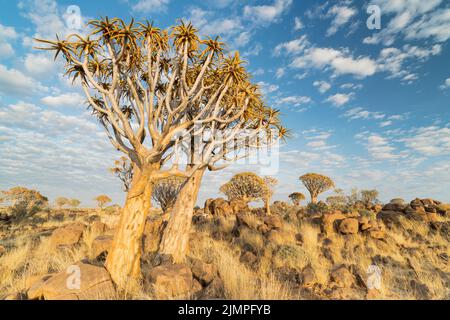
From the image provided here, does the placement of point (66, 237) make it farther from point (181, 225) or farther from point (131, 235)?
point (131, 235)

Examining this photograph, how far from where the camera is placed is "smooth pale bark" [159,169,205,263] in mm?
6559

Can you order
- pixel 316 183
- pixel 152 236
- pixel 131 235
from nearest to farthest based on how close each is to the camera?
pixel 131 235
pixel 152 236
pixel 316 183

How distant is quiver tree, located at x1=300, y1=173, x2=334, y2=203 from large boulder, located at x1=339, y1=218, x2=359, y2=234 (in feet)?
62.6

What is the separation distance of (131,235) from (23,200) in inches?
821

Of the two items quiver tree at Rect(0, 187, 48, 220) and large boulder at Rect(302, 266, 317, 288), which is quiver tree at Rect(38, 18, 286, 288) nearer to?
large boulder at Rect(302, 266, 317, 288)

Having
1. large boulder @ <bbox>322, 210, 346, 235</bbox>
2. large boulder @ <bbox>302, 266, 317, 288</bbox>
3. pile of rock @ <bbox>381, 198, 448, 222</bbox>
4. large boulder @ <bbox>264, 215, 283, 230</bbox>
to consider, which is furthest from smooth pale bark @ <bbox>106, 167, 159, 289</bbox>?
pile of rock @ <bbox>381, 198, 448, 222</bbox>

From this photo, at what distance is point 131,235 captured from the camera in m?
4.76

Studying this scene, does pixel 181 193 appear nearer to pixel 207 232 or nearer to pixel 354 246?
pixel 207 232

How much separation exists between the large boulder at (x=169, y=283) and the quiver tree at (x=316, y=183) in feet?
84.6

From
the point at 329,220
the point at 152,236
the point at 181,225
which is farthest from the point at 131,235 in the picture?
the point at 329,220

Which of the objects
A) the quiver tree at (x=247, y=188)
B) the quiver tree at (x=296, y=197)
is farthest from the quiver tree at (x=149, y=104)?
the quiver tree at (x=296, y=197)

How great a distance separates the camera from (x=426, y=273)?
250 inches
